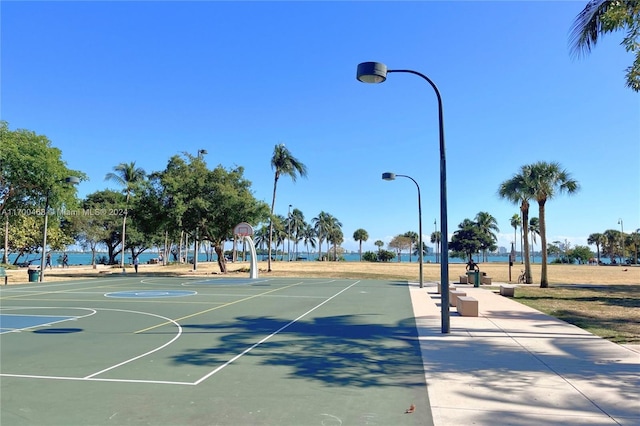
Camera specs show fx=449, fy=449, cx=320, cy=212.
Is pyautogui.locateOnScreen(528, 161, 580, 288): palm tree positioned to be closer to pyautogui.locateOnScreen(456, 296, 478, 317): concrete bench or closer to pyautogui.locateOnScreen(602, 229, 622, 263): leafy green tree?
pyautogui.locateOnScreen(456, 296, 478, 317): concrete bench

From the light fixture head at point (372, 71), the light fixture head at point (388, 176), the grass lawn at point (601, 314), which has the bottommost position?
the grass lawn at point (601, 314)

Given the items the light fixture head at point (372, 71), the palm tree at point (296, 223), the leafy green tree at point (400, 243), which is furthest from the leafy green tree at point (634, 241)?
the light fixture head at point (372, 71)

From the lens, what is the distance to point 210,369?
776cm

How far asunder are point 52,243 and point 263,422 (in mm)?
67114

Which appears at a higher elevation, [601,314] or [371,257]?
[601,314]

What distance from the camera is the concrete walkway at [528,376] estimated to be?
18.2 feet

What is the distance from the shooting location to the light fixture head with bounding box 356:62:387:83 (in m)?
10.3

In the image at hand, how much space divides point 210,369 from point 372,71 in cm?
718

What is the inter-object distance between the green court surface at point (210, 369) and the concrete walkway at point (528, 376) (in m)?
0.48

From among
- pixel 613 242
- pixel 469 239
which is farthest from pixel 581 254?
pixel 469 239

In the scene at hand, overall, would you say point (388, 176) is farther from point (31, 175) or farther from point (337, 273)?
point (31, 175)

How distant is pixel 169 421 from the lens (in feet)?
17.4

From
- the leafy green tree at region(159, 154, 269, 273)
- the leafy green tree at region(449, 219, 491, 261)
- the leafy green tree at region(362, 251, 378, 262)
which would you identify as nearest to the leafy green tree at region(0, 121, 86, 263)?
the leafy green tree at region(159, 154, 269, 273)

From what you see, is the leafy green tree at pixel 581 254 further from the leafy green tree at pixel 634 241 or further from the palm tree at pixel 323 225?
the palm tree at pixel 323 225
